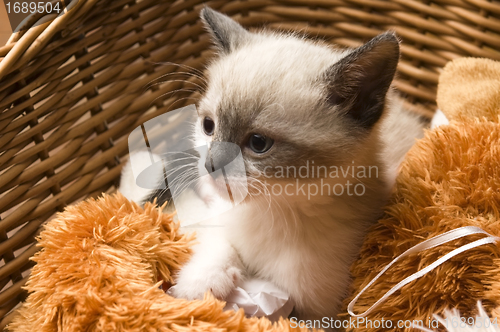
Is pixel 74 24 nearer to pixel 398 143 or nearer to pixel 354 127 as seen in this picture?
pixel 354 127

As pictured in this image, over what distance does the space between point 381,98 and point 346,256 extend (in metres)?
0.33

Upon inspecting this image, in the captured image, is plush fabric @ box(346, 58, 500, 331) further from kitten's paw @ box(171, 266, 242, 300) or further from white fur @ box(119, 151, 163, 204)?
white fur @ box(119, 151, 163, 204)

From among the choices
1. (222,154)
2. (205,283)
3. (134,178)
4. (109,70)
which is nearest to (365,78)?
(222,154)

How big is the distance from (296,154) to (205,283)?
0.99 feet

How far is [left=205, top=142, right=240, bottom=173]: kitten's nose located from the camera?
2.54ft

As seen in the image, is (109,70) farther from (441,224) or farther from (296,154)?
(441,224)

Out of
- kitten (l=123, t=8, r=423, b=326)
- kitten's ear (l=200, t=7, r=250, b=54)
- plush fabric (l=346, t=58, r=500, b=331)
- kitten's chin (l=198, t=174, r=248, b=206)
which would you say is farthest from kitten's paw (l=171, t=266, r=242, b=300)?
kitten's ear (l=200, t=7, r=250, b=54)

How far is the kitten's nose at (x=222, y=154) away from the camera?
775 mm

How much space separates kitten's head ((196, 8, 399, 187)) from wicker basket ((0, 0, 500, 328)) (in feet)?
1.08

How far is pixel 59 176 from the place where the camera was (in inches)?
42.8

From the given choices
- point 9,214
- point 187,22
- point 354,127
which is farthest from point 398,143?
point 9,214

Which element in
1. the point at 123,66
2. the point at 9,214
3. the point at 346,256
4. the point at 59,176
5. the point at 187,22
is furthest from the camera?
the point at 187,22

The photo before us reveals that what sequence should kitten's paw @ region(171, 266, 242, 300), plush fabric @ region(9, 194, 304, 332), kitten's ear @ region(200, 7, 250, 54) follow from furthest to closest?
kitten's ear @ region(200, 7, 250, 54) < kitten's paw @ region(171, 266, 242, 300) < plush fabric @ region(9, 194, 304, 332)

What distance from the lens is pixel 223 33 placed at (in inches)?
37.9
